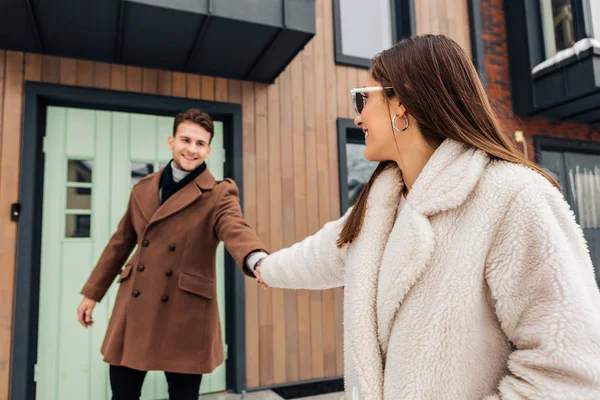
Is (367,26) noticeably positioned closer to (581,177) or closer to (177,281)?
(581,177)

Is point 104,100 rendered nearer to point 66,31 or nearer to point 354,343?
point 66,31

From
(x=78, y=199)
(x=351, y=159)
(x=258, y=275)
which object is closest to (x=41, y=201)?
(x=78, y=199)

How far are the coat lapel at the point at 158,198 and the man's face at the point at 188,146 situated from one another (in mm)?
93

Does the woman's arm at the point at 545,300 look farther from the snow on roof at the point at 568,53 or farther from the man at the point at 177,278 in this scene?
the snow on roof at the point at 568,53

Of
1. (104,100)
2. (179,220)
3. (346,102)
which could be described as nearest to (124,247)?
(179,220)

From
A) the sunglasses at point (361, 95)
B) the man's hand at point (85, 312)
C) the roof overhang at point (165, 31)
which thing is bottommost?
the man's hand at point (85, 312)

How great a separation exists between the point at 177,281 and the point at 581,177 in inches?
229

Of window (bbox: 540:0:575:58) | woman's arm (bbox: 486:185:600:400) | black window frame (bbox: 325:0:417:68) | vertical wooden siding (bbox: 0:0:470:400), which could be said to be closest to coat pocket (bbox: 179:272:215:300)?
woman's arm (bbox: 486:185:600:400)

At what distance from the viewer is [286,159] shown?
4.08 metres

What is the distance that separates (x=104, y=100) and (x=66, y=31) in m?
0.61

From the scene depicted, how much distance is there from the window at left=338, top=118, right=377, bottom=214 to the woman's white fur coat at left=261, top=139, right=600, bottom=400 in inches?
126

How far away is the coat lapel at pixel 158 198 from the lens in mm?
2213

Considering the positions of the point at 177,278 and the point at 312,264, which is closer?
the point at 312,264

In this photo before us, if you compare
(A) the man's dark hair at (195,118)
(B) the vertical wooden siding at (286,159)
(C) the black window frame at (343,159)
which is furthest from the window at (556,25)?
(A) the man's dark hair at (195,118)
